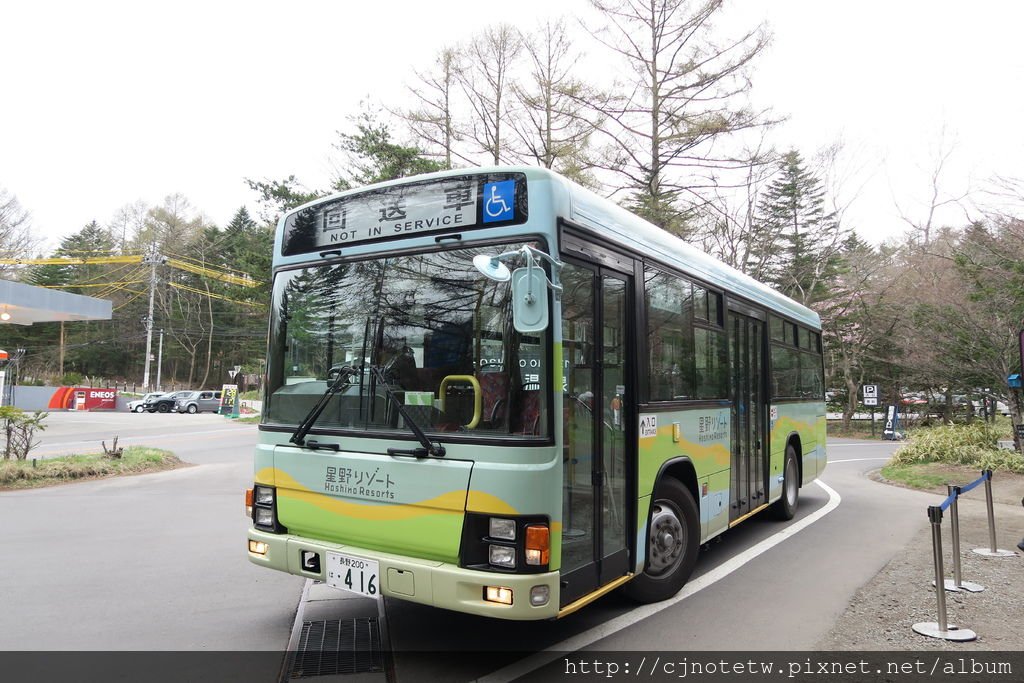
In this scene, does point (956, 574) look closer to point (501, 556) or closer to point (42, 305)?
point (501, 556)

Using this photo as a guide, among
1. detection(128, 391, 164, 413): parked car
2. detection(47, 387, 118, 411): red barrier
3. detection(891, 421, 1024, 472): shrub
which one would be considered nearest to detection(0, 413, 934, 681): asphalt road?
detection(891, 421, 1024, 472): shrub

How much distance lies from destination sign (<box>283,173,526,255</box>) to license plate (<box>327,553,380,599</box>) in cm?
205

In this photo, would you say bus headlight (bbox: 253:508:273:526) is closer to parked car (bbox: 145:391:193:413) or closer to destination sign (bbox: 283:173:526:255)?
destination sign (bbox: 283:173:526:255)

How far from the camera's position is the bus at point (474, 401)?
3.65 metres

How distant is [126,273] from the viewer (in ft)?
201

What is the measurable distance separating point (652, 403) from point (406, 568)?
2.22 meters

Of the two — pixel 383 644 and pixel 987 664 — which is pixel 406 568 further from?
pixel 987 664

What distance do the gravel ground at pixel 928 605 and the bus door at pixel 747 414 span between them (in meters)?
1.42

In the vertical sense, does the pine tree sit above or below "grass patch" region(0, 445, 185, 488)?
above

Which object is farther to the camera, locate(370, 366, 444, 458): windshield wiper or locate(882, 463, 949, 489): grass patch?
locate(882, 463, 949, 489): grass patch

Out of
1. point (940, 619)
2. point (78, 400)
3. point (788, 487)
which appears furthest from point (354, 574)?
point (78, 400)

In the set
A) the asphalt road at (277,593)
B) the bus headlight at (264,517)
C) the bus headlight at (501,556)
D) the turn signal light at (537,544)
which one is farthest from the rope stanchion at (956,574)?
the bus headlight at (264,517)

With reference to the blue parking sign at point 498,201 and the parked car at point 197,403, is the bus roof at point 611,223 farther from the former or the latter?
the parked car at point 197,403

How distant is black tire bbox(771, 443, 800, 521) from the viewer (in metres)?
8.73
